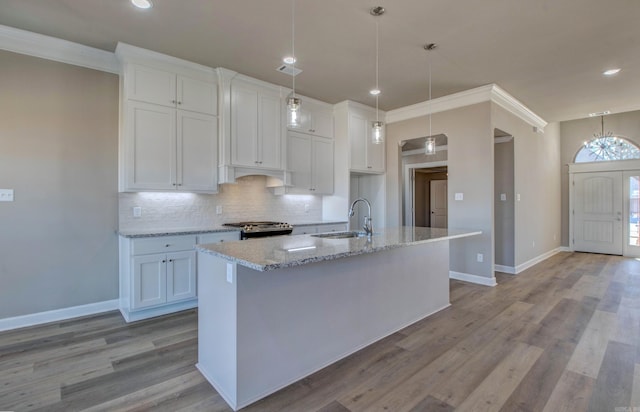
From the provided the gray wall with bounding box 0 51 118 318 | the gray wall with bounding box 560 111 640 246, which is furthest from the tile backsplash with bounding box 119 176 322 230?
the gray wall with bounding box 560 111 640 246

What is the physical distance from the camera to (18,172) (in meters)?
3.07

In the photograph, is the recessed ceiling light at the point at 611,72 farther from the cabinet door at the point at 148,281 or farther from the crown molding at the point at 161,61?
the cabinet door at the point at 148,281

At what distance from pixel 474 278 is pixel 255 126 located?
12.7 feet

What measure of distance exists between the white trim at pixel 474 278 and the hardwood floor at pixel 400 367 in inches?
35.8

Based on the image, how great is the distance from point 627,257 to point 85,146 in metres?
9.67

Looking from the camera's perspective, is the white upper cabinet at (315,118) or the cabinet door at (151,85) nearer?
the cabinet door at (151,85)

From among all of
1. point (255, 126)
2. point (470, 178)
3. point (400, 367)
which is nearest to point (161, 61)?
point (255, 126)

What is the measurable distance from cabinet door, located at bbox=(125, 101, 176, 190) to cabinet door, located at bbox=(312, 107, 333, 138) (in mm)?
2223

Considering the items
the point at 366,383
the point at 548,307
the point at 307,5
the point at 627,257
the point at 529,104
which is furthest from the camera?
the point at 627,257

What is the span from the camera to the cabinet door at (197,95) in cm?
369

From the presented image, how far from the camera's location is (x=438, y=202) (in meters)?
9.05

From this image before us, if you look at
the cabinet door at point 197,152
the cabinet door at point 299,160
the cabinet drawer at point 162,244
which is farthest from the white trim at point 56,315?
the cabinet door at point 299,160

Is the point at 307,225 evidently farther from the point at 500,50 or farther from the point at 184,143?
the point at 500,50

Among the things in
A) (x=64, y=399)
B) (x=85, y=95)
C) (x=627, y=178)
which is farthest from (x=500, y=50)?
(x=627, y=178)
